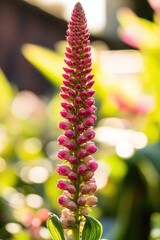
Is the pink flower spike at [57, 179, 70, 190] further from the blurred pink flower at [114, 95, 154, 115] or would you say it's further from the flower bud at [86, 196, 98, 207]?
the blurred pink flower at [114, 95, 154, 115]

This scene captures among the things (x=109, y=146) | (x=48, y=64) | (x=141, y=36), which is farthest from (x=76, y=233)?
(x=48, y=64)

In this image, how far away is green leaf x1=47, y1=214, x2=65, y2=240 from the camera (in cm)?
115

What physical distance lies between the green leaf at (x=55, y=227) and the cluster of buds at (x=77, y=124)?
10mm

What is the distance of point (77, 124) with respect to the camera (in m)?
1.15

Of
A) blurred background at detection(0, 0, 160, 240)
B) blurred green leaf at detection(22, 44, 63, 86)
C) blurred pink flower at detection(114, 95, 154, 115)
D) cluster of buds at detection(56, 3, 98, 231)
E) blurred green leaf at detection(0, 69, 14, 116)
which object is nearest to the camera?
cluster of buds at detection(56, 3, 98, 231)

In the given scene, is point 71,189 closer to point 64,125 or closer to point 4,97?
→ point 64,125

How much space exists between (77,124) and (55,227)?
0.61ft

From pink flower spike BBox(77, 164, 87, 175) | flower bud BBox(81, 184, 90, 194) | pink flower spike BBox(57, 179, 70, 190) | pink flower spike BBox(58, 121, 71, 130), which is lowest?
flower bud BBox(81, 184, 90, 194)

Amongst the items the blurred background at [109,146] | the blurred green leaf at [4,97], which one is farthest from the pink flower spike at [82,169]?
the blurred green leaf at [4,97]

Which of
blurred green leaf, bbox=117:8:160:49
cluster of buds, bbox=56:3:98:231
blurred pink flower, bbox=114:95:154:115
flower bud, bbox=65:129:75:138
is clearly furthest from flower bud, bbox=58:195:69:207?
blurred green leaf, bbox=117:8:160:49

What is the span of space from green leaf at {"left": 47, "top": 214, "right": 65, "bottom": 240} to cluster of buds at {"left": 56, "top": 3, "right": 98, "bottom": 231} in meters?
0.01

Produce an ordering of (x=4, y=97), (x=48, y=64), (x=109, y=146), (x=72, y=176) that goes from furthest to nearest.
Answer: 1. (x=4, y=97)
2. (x=48, y=64)
3. (x=109, y=146)
4. (x=72, y=176)

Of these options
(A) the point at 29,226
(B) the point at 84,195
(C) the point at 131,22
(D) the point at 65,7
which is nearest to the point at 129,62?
(C) the point at 131,22

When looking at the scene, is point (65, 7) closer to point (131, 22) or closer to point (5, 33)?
point (5, 33)
